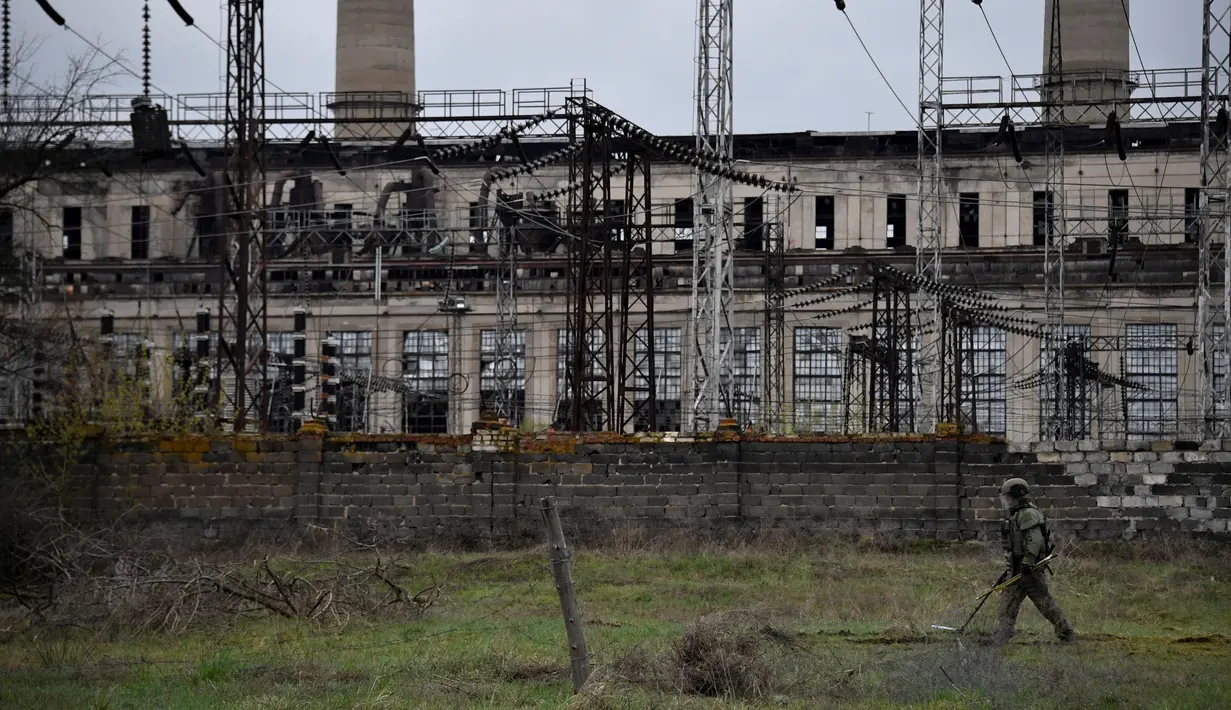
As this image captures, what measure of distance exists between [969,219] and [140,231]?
36.6 meters

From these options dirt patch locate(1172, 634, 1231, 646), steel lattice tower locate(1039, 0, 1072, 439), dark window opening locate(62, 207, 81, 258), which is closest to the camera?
dirt patch locate(1172, 634, 1231, 646)

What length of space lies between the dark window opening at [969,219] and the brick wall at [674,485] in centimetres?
4199

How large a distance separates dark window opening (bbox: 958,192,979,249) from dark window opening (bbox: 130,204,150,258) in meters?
35.4

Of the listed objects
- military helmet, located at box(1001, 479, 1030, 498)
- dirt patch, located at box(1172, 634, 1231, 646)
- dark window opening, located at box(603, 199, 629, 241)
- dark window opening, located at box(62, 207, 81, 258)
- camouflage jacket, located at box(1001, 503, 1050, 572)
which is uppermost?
dark window opening, located at box(62, 207, 81, 258)

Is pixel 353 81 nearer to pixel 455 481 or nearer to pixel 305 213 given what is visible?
pixel 305 213

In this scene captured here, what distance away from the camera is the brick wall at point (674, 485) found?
25.5 meters

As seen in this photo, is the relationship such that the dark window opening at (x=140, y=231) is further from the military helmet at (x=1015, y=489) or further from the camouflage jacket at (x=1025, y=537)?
the camouflage jacket at (x=1025, y=537)

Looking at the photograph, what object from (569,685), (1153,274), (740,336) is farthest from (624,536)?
(1153,274)

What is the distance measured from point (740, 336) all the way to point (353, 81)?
19.6 m

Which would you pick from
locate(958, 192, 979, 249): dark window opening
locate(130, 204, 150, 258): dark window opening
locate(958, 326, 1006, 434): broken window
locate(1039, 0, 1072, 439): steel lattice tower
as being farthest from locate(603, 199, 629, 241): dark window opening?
locate(130, 204, 150, 258): dark window opening

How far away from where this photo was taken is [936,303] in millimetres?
40438

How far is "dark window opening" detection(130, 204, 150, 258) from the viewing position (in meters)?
70.4

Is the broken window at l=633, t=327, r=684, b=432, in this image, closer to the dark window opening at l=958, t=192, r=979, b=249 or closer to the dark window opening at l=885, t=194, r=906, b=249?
the dark window opening at l=885, t=194, r=906, b=249

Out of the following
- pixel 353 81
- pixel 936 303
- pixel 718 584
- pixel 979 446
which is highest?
pixel 353 81
